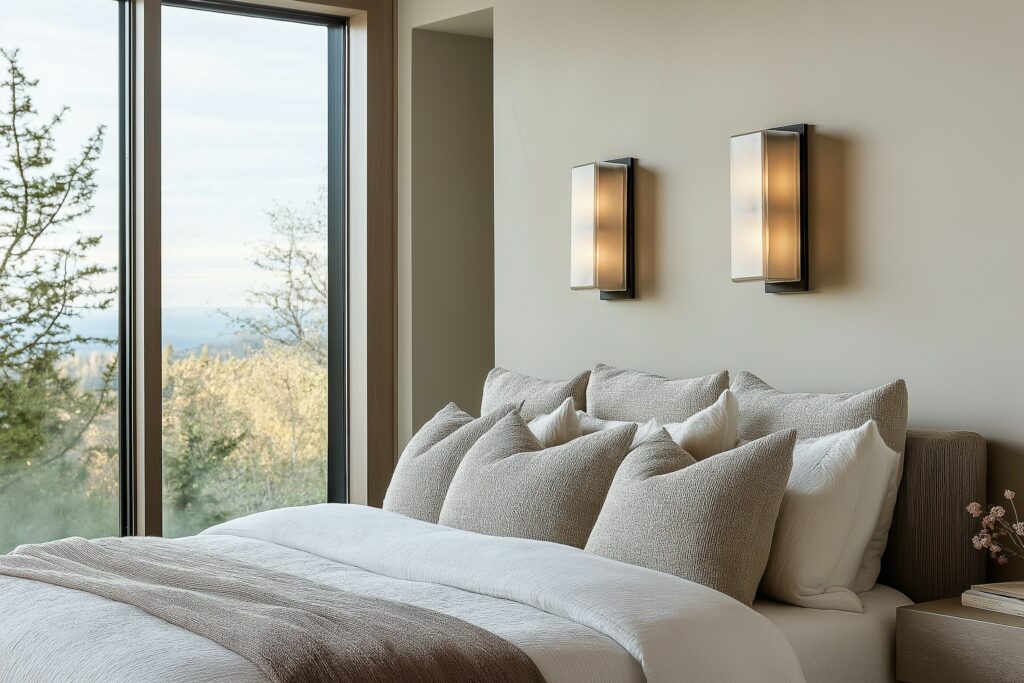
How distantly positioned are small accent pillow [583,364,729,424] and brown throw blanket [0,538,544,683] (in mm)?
1165

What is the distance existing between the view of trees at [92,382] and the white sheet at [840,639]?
2.83 meters

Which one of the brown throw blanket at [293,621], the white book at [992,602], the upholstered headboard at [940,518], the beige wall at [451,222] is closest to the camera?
the brown throw blanket at [293,621]

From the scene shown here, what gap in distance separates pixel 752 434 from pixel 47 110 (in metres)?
3.08

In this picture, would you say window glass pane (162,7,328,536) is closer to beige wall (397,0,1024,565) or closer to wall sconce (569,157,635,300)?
beige wall (397,0,1024,565)

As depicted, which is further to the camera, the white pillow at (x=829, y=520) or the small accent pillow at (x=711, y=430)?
the small accent pillow at (x=711, y=430)

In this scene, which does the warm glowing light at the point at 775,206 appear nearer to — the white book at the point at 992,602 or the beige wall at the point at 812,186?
the beige wall at the point at 812,186

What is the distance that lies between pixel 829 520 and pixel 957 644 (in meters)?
0.36

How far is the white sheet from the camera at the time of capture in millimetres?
2404

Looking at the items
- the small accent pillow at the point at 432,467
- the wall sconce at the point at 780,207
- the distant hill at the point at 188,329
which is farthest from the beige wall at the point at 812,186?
the distant hill at the point at 188,329

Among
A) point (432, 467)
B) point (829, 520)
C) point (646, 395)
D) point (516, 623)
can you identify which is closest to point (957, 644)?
point (829, 520)

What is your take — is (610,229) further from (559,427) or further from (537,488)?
(537,488)

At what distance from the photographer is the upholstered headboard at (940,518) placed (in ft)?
8.94

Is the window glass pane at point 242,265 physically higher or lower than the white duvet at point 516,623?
higher

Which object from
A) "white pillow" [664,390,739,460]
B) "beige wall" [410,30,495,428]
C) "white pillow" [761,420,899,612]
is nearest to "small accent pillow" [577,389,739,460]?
"white pillow" [664,390,739,460]
